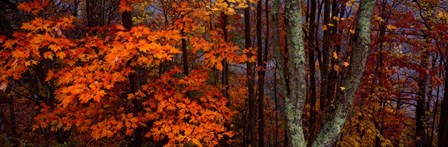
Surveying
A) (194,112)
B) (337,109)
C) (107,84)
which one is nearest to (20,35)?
(107,84)

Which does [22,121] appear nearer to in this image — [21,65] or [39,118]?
[39,118]

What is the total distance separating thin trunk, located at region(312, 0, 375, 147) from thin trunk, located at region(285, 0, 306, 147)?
Result: 0.39 m

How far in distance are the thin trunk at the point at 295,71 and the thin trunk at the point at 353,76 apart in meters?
0.39

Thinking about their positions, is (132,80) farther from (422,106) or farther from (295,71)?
(422,106)

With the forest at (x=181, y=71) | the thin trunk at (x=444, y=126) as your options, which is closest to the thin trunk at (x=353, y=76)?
the forest at (x=181, y=71)

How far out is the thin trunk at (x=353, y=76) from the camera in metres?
3.84

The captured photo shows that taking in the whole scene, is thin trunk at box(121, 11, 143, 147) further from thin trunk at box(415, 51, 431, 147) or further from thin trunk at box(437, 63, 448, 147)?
thin trunk at box(415, 51, 431, 147)

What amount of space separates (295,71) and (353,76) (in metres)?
0.76

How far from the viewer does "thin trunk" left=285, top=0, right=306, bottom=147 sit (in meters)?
3.93

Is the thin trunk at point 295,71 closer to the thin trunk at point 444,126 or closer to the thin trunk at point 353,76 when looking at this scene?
the thin trunk at point 353,76

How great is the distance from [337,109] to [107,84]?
426cm

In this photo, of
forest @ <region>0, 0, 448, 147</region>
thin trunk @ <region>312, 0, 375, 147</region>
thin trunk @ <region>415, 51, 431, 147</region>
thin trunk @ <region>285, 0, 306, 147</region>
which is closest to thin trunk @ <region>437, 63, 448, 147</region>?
forest @ <region>0, 0, 448, 147</region>

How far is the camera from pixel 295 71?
158 inches

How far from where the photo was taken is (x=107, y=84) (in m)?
6.01
